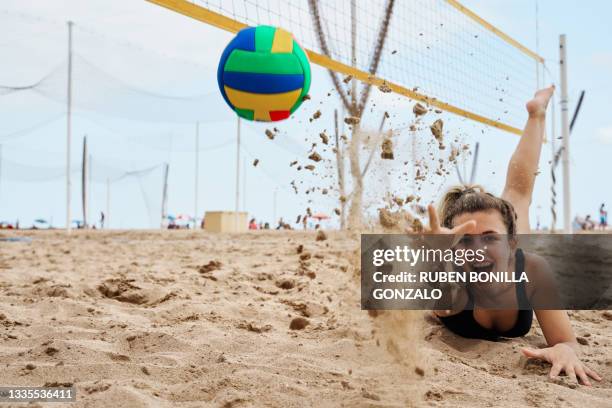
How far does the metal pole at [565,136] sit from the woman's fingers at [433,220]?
5433 millimetres

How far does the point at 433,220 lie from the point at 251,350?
88 centimetres

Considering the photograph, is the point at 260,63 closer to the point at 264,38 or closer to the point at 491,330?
the point at 264,38

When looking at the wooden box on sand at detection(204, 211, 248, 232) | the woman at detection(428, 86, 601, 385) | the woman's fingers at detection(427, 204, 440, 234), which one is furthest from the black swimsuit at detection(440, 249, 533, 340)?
the wooden box on sand at detection(204, 211, 248, 232)

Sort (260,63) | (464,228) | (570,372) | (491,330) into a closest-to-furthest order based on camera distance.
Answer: (464,228)
(570,372)
(491,330)
(260,63)

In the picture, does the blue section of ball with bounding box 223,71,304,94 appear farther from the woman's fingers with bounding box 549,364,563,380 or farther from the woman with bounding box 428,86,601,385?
the woman's fingers with bounding box 549,364,563,380

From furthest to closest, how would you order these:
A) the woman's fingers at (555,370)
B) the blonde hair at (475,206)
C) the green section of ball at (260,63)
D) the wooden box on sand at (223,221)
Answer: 1. the wooden box on sand at (223,221)
2. the green section of ball at (260,63)
3. the blonde hair at (475,206)
4. the woman's fingers at (555,370)

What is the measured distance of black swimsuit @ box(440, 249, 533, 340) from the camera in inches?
88.7

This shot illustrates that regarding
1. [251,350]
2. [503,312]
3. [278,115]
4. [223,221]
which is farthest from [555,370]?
[223,221]

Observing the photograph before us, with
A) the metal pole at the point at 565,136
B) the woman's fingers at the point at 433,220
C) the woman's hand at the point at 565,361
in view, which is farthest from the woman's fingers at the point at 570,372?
the metal pole at the point at 565,136

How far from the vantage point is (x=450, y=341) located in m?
2.31

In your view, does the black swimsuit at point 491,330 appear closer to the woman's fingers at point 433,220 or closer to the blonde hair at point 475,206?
the blonde hair at point 475,206

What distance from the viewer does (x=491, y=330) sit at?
2.35m

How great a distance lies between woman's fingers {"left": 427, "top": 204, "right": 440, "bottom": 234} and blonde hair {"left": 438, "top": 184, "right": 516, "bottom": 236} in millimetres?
656

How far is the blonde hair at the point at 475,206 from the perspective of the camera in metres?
2.25
